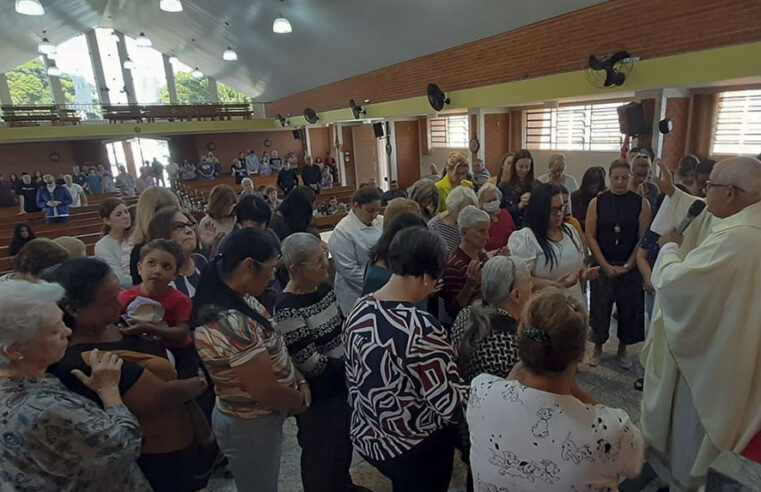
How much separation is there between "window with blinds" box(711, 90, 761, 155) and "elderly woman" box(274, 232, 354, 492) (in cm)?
715

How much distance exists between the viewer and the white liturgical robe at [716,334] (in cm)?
161

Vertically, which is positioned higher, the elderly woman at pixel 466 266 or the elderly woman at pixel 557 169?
the elderly woman at pixel 557 169

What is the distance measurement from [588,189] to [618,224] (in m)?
0.95

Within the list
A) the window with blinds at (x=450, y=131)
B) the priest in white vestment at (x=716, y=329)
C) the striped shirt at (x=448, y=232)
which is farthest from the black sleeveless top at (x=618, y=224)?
the window with blinds at (x=450, y=131)

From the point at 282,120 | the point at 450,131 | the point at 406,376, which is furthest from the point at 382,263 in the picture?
the point at 282,120

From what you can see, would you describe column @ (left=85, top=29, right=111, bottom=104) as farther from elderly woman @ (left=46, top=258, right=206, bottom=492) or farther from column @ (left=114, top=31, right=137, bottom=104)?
elderly woman @ (left=46, top=258, right=206, bottom=492)

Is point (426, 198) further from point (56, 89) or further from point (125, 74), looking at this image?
point (125, 74)

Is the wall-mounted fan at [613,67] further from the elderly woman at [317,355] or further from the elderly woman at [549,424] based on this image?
the elderly woman at [549,424]

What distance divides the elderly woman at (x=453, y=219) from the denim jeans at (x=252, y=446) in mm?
1679

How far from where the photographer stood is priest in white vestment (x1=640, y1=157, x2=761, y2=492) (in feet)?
5.31

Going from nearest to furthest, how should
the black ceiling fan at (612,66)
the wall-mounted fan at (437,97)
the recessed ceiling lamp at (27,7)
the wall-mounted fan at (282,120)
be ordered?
the black ceiling fan at (612,66) < the recessed ceiling lamp at (27,7) < the wall-mounted fan at (437,97) < the wall-mounted fan at (282,120)

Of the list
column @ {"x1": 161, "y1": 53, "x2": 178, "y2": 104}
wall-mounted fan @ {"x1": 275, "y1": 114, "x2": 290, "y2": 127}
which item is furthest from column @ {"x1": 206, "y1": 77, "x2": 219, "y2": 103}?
wall-mounted fan @ {"x1": 275, "y1": 114, "x2": 290, "y2": 127}

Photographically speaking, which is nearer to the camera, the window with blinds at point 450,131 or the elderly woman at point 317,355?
the elderly woman at point 317,355

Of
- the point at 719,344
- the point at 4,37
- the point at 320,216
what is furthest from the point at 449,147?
the point at 4,37
